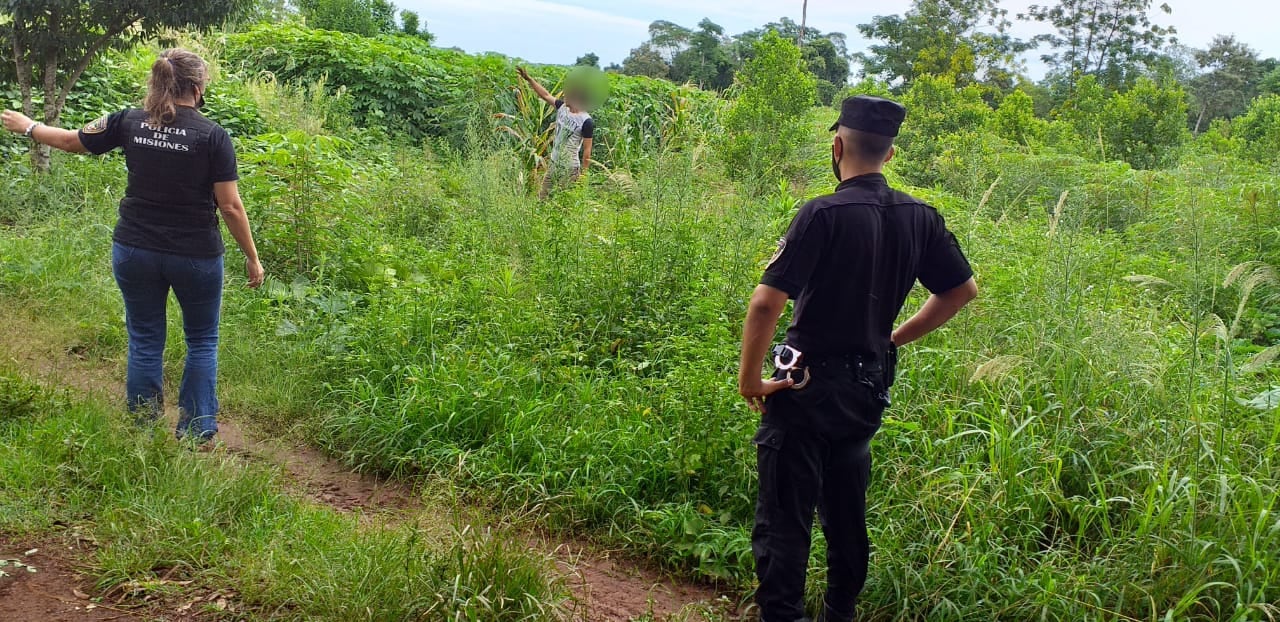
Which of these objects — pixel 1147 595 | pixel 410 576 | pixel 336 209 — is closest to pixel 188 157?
A: pixel 410 576

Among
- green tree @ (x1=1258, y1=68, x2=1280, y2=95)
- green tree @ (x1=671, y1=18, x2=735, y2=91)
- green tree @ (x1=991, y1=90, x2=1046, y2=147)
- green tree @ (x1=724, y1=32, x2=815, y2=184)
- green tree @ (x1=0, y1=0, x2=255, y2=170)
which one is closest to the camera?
green tree @ (x1=0, y1=0, x2=255, y2=170)

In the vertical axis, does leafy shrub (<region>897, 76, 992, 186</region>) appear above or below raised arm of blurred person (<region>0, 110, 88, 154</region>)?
above

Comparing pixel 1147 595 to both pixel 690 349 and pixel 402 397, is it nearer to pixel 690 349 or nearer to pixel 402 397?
pixel 690 349

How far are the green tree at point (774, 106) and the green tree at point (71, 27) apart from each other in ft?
18.4

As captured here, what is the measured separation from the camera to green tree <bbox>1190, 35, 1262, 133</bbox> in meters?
46.4

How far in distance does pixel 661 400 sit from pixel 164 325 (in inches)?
97.8

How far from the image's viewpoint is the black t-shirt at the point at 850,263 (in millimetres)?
2773

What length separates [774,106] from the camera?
10617 mm

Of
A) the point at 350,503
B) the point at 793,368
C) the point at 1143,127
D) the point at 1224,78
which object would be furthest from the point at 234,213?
the point at 1224,78

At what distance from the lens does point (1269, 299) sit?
20.4 feet

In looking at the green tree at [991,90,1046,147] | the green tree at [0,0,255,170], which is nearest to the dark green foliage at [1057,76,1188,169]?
the green tree at [991,90,1046,147]

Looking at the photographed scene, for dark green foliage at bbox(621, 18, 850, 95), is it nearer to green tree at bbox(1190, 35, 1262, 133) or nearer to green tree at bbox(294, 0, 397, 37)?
green tree at bbox(294, 0, 397, 37)

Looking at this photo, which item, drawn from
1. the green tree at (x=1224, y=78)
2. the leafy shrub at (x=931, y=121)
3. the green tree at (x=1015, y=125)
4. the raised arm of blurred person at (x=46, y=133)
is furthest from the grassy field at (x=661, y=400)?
the green tree at (x=1224, y=78)

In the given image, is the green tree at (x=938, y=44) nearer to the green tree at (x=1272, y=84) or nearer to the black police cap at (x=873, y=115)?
the green tree at (x=1272, y=84)
